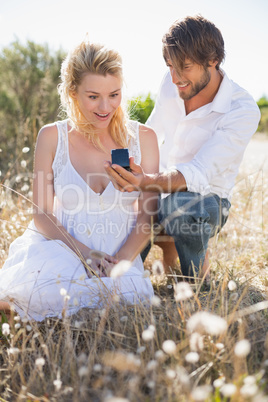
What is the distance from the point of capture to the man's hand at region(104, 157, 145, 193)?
9.17 feet

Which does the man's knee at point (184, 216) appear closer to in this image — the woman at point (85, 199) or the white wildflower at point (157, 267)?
the woman at point (85, 199)

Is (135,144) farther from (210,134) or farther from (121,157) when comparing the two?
(210,134)

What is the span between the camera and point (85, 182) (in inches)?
125

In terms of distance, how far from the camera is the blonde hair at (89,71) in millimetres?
2949

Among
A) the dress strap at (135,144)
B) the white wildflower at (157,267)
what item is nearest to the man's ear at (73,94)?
the dress strap at (135,144)

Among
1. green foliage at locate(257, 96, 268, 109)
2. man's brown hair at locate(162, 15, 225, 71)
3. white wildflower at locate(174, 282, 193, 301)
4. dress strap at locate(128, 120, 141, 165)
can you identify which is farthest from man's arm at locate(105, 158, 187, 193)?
green foliage at locate(257, 96, 268, 109)

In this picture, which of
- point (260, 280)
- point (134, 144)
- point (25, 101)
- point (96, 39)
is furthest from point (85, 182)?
point (25, 101)

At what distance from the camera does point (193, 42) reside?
129 inches

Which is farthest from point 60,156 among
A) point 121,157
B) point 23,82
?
point 23,82

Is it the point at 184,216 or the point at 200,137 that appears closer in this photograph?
the point at 184,216

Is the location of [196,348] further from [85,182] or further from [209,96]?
[209,96]

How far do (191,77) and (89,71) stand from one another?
3.05ft

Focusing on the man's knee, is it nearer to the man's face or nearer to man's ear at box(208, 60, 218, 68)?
the man's face

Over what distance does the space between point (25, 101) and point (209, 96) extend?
16.9 ft
